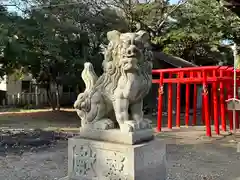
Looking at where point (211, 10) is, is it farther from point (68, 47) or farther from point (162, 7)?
point (68, 47)

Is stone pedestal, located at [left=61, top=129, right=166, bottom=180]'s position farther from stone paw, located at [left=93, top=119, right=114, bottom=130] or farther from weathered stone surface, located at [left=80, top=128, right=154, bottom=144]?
stone paw, located at [left=93, top=119, right=114, bottom=130]

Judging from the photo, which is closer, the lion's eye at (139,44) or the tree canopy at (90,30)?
the lion's eye at (139,44)

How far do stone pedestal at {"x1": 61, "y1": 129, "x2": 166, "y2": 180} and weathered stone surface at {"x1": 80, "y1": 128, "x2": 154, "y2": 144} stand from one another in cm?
4

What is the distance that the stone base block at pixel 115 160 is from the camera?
11.0 ft

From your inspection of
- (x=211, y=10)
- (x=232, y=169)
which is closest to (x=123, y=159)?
(x=232, y=169)

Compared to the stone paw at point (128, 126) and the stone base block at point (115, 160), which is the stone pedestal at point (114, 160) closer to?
the stone base block at point (115, 160)

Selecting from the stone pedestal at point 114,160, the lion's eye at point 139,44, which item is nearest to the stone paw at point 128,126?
the stone pedestal at point 114,160

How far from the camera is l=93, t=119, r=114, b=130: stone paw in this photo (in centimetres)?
363

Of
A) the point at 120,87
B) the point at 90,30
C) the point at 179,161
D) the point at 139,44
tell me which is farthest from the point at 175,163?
the point at 90,30

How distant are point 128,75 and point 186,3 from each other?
50.2 feet

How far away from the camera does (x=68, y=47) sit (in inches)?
494

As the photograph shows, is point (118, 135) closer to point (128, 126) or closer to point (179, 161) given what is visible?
point (128, 126)

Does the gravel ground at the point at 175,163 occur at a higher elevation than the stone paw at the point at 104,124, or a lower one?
lower

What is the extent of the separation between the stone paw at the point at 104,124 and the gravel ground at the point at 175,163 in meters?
1.92
